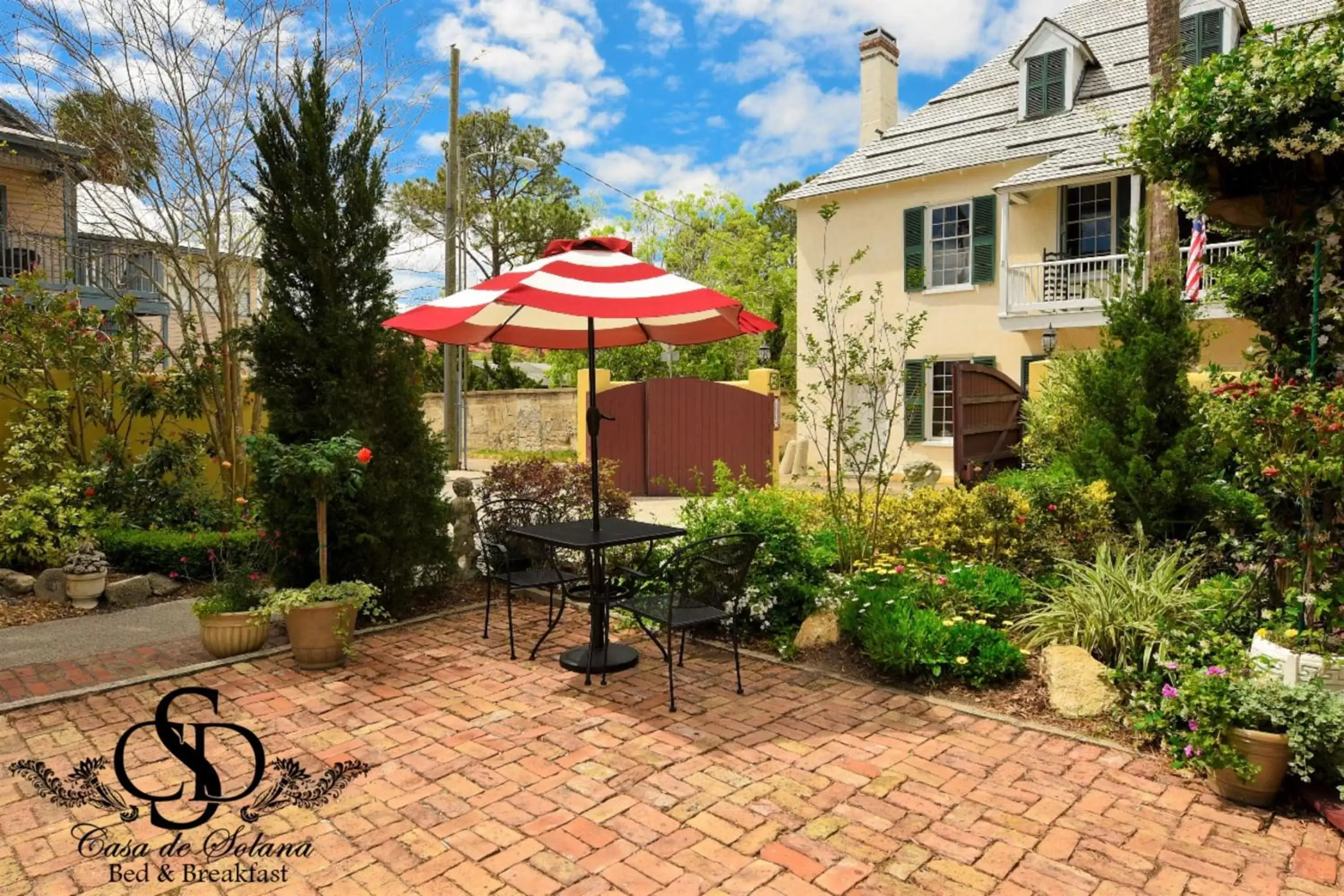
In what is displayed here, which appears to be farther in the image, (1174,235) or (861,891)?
(1174,235)

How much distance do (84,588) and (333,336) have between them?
3.00 meters

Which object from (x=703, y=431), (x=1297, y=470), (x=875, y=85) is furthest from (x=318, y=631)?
(x=875, y=85)

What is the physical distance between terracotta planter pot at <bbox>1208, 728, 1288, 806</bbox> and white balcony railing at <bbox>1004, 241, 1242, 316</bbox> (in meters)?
11.3

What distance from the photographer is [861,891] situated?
2891mm

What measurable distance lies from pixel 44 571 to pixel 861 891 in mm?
7020

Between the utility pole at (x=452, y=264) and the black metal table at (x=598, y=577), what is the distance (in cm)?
817

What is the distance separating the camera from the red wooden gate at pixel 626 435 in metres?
14.2

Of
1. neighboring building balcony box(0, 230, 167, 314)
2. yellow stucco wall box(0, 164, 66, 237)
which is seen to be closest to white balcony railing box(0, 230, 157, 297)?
neighboring building balcony box(0, 230, 167, 314)

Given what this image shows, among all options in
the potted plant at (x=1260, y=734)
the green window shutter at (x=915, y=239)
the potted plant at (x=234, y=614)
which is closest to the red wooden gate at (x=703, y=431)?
the green window shutter at (x=915, y=239)

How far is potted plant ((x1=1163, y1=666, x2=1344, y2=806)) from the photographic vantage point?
3400 mm

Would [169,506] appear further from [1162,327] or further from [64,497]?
[1162,327]

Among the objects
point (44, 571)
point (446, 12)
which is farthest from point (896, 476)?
point (44, 571)

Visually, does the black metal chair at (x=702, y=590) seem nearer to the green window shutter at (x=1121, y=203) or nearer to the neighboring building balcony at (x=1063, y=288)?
the neighboring building balcony at (x=1063, y=288)

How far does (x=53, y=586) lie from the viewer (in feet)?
22.7
